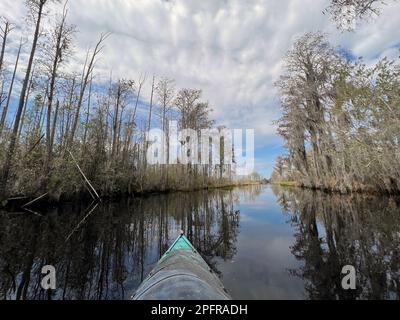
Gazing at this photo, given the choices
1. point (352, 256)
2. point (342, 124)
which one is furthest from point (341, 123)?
point (352, 256)

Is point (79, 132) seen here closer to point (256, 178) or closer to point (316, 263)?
point (316, 263)

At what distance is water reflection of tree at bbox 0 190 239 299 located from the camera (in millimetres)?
3006

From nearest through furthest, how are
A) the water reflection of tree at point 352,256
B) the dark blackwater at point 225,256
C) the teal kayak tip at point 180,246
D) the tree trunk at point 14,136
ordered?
1. the water reflection of tree at point 352,256
2. the dark blackwater at point 225,256
3. the teal kayak tip at point 180,246
4. the tree trunk at point 14,136

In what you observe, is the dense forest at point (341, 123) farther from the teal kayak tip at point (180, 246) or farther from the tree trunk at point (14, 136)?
the tree trunk at point (14, 136)

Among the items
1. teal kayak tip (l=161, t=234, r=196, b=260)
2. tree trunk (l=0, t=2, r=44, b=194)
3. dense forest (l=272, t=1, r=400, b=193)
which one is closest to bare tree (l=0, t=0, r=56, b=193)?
tree trunk (l=0, t=2, r=44, b=194)

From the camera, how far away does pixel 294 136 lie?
22375mm

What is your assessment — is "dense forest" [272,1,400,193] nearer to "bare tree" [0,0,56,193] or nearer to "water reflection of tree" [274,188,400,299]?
"water reflection of tree" [274,188,400,299]

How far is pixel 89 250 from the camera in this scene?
4559 millimetres

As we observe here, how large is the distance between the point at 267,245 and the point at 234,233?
1435 mm

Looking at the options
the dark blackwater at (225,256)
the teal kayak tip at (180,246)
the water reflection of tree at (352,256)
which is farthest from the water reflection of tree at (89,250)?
the water reflection of tree at (352,256)

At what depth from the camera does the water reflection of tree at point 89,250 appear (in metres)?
3.01

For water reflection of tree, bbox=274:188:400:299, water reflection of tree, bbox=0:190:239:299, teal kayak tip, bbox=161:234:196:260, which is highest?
teal kayak tip, bbox=161:234:196:260

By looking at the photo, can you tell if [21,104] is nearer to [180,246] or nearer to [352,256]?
[180,246]
